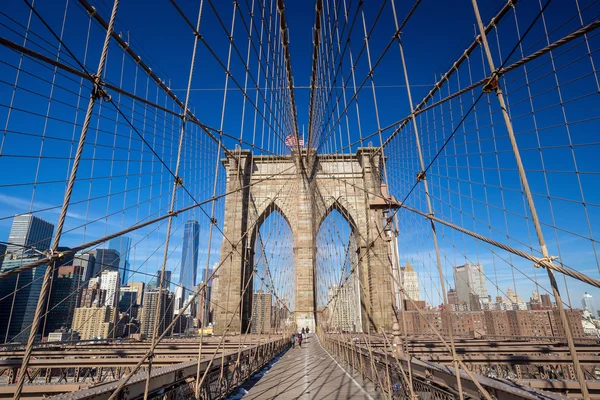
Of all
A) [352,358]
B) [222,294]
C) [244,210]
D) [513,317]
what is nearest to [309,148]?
[244,210]

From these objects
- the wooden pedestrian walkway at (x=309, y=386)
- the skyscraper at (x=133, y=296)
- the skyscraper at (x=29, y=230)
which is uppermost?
the skyscraper at (x=29, y=230)

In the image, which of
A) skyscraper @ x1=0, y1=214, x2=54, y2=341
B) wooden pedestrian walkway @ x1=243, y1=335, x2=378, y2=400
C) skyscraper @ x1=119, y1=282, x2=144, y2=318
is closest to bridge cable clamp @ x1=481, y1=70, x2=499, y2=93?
wooden pedestrian walkway @ x1=243, y1=335, x2=378, y2=400

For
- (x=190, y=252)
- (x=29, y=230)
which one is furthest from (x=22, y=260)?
(x=190, y=252)

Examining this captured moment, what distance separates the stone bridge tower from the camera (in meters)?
18.0

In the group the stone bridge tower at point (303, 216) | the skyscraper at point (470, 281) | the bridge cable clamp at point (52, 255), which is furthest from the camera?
the stone bridge tower at point (303, 216)

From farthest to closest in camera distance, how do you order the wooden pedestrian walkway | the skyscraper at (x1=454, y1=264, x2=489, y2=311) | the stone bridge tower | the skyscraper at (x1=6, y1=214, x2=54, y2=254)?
the stone bridge tower → the skyscraper at (x1=454, y1=264, x2=489, y2=311) → the skyscraper at (x1=6, y1=214, x2=54, y2=254) → the wooden pedestrian walkway

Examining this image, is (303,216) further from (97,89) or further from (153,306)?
(97,89)

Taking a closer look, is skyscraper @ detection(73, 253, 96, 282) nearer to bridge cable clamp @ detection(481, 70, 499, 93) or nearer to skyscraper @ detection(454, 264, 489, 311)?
bridge cable clamp @ detection(481, 70, 499, 93)

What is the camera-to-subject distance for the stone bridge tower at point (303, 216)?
17984 millimetres

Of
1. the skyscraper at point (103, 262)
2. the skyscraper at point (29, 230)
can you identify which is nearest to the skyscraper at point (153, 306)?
the skyscraper at point (103, 262)

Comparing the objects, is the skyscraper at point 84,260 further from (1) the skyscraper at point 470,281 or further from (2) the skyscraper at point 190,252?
(1) the skyscraper at point 470,281

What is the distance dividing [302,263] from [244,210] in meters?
4.88

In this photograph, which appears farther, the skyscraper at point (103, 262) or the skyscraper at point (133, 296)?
the skyscraper at point (133, 296)

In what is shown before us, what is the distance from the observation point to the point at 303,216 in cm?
2016
